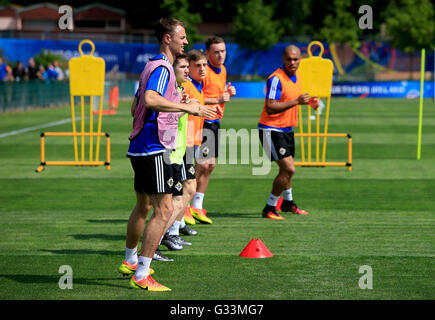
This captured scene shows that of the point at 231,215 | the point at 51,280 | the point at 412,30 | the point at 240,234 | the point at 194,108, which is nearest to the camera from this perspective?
the point at 194,108

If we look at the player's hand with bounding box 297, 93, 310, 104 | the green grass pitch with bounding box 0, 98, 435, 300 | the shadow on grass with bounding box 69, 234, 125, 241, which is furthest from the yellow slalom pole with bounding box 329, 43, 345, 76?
the shadow on grass with bounding box 69, 234, 125, 241

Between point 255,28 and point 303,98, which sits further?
point 255,28

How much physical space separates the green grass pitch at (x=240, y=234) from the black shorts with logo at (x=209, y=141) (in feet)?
2.94

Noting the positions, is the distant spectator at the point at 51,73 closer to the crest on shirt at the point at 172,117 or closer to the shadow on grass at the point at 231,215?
the shadow on grass at the point at 231,215

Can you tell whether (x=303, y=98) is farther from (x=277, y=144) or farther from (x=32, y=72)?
(x=32, y=72)

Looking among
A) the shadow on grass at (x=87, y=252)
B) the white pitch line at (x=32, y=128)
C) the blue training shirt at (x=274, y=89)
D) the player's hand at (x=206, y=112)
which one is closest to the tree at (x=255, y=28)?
the white pitch line at (x=32, y=128)

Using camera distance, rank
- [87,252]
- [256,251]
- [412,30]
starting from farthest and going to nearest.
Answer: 1. [412,30]
2. [87,252]
3. [256,251]

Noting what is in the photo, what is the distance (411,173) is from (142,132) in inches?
387

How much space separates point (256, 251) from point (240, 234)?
142 centimetres

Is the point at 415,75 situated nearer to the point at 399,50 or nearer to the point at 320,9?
the point at 399,50

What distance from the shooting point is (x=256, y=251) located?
7969 millimetres

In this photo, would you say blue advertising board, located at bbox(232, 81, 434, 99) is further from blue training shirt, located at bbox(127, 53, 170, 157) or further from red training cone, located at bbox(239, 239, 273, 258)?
blue training shirt, located at bbox(127, 53, 170, 157)

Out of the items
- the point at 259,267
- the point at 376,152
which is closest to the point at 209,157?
the point at 259,267

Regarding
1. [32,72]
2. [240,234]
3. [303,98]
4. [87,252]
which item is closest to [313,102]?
[303,98]
